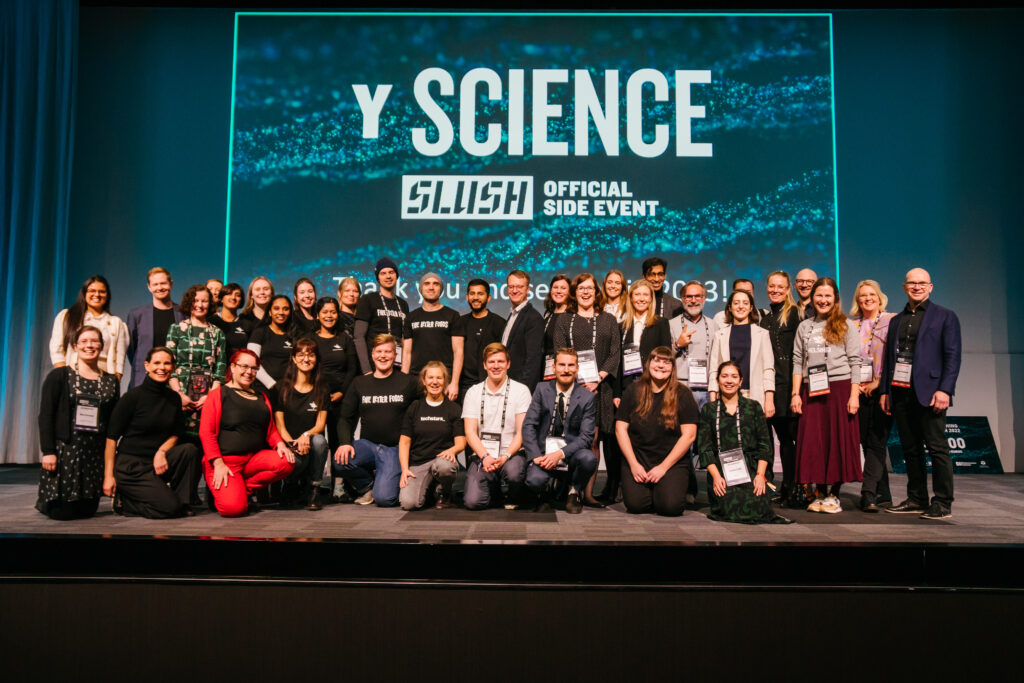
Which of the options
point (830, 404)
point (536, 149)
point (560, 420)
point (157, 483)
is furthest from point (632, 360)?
point (157, 483)

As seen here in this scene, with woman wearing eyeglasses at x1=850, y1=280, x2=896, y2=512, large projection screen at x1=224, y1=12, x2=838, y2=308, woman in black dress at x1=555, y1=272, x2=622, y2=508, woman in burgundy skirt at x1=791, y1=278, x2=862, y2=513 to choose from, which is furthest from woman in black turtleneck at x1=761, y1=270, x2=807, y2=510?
large projection screen at x1=224, y1=12, x2=838, y2=308

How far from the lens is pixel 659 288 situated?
410 cm

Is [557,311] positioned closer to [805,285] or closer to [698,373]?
[698,373]

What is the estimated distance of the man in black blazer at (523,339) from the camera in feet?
13.0

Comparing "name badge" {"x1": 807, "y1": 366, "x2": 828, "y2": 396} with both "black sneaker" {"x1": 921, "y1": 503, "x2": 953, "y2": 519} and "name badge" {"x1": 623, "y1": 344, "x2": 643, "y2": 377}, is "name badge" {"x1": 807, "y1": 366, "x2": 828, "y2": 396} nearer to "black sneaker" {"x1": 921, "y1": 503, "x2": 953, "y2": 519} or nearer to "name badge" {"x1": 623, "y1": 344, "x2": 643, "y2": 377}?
"black sneaker" {"x1": 921, "y1": 503, "x2": 953, "y2": 519}

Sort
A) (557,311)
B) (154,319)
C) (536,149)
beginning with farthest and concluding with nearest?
(536,149), (557,311), (154,319)

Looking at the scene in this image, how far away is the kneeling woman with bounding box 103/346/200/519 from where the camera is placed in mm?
3256

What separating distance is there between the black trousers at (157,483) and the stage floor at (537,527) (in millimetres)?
76

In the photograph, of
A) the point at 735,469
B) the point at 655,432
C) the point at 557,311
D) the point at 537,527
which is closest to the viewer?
the point at 537,527

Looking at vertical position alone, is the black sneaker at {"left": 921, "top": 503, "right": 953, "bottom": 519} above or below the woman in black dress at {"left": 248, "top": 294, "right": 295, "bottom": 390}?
below

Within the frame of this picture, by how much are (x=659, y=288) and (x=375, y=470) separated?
204cm

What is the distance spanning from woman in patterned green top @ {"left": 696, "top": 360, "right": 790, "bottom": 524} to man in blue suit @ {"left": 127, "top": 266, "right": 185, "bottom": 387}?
3.08 m

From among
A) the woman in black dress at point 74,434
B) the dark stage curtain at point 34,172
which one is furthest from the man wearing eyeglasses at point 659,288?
the dark stage curtain at point 34,172

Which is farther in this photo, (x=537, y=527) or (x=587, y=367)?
(x=587, y=367)
